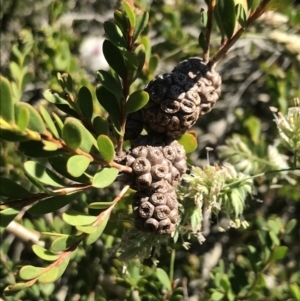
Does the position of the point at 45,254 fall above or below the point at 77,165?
below

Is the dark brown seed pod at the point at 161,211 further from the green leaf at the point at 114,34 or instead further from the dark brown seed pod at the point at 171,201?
the green leaf at the point at 114,34

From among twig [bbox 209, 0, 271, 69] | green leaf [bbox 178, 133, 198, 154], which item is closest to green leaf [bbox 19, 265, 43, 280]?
green leaf [bbox 178, 133, 198, 154]

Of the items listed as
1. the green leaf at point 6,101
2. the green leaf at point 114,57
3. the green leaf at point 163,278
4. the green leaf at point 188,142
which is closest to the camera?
the green leaf at point 6,101

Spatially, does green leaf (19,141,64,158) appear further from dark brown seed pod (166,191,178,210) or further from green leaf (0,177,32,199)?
dark brown seed pod (166,191,178,210)

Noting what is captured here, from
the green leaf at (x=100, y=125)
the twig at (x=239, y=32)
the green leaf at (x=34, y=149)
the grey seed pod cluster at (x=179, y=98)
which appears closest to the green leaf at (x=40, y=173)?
the green leaf at (x=34, y=149)

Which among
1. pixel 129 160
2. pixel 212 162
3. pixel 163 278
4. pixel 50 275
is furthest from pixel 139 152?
pixel 212 162

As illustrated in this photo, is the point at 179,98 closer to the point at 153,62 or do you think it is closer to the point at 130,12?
the point at 130,12
